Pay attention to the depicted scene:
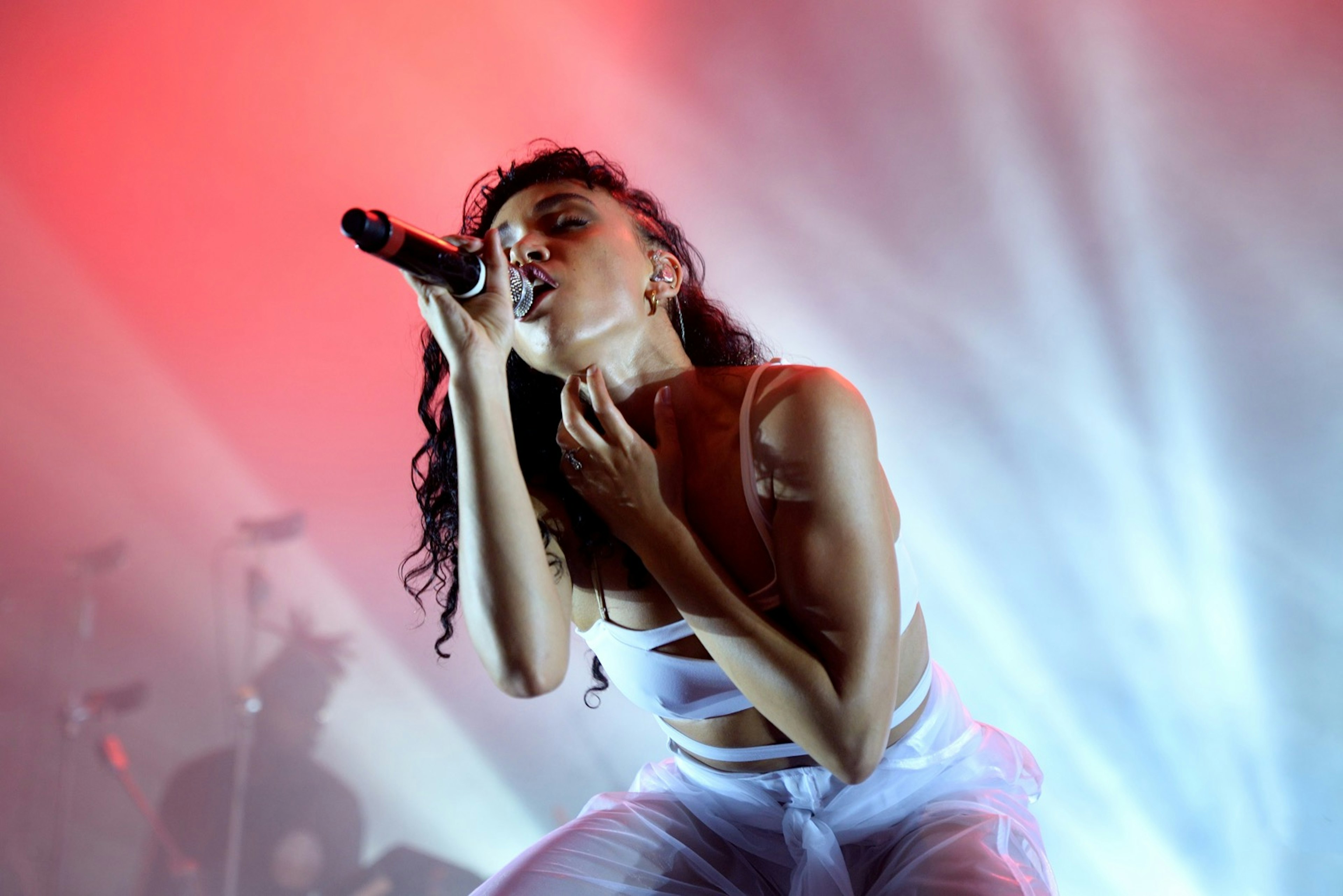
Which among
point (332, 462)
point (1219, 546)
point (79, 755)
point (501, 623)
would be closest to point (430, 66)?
point (332, 462)

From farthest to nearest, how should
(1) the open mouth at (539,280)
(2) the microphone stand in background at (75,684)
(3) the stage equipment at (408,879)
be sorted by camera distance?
(3) the stage equipment at (408,879)
(2) the microphone stand in background at (75,684)
(1) the open mouth at (539,280)

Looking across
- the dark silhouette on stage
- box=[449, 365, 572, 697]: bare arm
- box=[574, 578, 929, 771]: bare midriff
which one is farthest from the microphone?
the dark silhouette on stage

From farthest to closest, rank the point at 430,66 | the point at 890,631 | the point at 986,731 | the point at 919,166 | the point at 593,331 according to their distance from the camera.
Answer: the point at 430,66
the point at 919,166
the point at 986,731
the point at 593,331
the point at 890,631

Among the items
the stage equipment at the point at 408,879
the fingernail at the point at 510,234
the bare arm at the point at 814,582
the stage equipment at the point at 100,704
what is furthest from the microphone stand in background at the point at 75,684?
the bare arm at the point at 814,582

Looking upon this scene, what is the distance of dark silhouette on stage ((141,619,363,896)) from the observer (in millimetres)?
2188

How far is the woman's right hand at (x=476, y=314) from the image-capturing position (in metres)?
1.06

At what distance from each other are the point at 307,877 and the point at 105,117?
2.06 metres

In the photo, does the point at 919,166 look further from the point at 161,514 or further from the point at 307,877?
the point at 307,877

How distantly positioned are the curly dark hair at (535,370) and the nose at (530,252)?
216mm

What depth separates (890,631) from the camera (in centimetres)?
116

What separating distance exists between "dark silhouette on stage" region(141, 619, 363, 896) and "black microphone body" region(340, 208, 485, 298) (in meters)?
1.58

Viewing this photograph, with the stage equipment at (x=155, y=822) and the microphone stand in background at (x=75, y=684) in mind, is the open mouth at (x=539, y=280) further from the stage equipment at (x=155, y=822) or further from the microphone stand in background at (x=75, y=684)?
the stage equipment at (x=155, y=822)

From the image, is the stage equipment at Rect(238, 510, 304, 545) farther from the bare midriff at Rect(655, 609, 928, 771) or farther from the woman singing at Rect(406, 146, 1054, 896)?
the bare midriff at Rect(655, 609, 928, 771)

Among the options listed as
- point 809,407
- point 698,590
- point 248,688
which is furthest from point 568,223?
point 248,688
